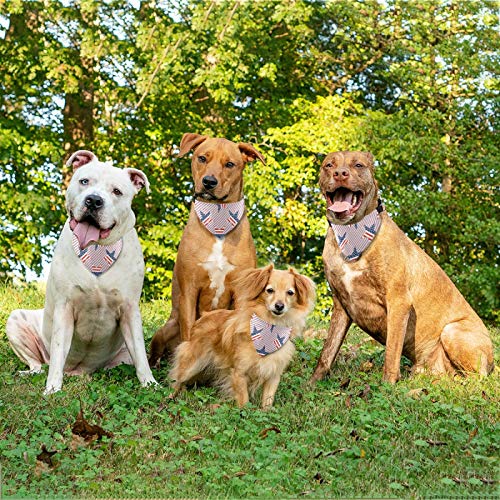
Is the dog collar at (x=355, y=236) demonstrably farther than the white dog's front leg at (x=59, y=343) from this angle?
Yes

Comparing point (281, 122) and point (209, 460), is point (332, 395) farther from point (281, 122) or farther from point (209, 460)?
point (281, 122)

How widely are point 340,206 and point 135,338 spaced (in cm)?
188

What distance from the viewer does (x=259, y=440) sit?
5.21m

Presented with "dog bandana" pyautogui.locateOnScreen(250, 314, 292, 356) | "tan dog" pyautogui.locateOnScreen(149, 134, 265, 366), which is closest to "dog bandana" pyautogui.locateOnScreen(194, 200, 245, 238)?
"tan dog" pyautogui.locateOnScreen(149, 134, 265, 366)

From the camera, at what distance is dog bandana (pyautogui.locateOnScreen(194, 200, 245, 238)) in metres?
6.81

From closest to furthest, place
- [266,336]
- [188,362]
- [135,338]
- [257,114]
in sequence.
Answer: [266,336] → [135,338] → [188,362] → [257,114]

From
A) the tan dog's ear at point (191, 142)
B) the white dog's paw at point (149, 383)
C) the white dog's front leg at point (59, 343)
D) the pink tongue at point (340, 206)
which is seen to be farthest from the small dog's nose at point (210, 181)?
the white dog's paw at point (149, 383)

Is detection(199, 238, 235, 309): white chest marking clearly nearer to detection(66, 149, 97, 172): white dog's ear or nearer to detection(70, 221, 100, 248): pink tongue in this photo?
detection(70, 221, 100, 248): pink tongue

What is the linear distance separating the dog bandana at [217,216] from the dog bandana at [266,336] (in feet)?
3.44

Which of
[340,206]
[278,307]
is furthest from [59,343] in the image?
[340,206]

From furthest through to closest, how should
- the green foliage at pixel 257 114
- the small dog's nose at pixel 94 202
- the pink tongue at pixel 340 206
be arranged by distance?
the green foliage at pixel 257 114 < the pink tongue at pixel 340 206 < the small dog's nose at pixel 94 202

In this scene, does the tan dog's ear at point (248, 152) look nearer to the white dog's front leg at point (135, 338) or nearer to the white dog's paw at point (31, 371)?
the white dog's front leg at point (135, 338)

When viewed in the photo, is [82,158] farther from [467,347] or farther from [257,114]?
[257,114]

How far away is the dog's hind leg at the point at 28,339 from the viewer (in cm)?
688
